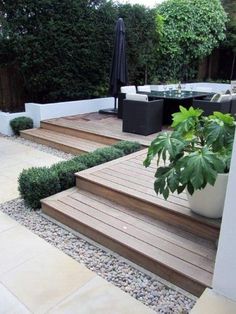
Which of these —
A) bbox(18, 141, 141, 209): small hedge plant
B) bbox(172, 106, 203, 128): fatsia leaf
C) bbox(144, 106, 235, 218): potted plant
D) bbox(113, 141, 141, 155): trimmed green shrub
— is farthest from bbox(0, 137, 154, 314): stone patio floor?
bbox(113, 141, 141, 155): trimmed green shrub

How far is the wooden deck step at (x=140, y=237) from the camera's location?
2197 mm

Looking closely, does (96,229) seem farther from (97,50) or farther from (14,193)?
(97,50)

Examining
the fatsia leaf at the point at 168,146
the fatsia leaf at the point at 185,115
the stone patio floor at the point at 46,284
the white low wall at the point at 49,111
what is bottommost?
the stone patio floor at the point at 46,284

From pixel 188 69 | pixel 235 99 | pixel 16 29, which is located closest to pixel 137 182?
pixel 235 99

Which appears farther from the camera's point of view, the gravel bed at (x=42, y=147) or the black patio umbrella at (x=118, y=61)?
the black patio umbrella at (x=118, y=61)

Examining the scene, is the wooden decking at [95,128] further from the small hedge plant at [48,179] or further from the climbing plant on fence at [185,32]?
the climbing plant on fence at [185,32]

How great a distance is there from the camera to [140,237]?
102 inches

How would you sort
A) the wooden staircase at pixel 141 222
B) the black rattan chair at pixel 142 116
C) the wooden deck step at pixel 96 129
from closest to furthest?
the wooden staircase at pixel 141 222, the black rattan chair at pixel 142 116, the wooden deck step at pixel 96 129

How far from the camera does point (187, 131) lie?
8.33ft

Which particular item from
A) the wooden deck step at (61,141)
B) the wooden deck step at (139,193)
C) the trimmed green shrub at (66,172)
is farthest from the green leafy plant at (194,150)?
the wooden deck step at (61,141)

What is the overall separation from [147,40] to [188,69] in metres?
3.61

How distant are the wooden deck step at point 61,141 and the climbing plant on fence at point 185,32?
5.84 m

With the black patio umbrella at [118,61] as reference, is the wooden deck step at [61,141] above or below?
below

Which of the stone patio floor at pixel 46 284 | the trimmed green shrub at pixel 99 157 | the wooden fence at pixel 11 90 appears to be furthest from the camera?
the wooden fence at pixel 11 90
